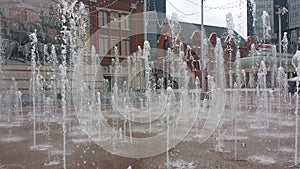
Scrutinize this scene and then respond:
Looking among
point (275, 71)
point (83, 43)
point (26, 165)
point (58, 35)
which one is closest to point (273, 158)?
point (26, 165)

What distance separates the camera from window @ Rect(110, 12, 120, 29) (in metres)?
30.5

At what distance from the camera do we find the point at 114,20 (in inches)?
1201

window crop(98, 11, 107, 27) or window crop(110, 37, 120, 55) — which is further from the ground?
window crop(98, 11, 107, 27)

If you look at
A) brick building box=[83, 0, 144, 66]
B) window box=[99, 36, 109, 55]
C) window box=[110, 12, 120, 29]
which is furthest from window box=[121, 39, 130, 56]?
window box=[99, 36, 109, 55]

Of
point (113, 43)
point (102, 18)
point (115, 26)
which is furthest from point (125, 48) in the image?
point (102, 18)

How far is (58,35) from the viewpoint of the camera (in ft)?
76.2

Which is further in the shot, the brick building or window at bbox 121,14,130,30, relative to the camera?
window at bbox 121,14,130,30

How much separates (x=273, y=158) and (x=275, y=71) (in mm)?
29907

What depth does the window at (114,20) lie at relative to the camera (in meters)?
30.5

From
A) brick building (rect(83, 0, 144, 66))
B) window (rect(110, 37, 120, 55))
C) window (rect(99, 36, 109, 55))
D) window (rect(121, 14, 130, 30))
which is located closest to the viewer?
brick building (rect(83, 0, 144, 66))

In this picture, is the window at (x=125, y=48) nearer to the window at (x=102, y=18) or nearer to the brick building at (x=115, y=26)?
the brick building at (x=115, y=26)

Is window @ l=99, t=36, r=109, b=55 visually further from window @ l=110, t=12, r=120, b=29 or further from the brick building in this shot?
window @ l=110, t=12, r=120, b=29

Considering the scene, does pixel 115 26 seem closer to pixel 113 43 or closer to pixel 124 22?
pixel 124 22

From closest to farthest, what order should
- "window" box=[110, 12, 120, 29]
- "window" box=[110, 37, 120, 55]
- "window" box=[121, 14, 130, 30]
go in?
1. "window" box=[110, 37, 120, 55]
2. "window" box=[110, 12, 120, 29]
3. "window" box=[121, 14, 130, 30]
